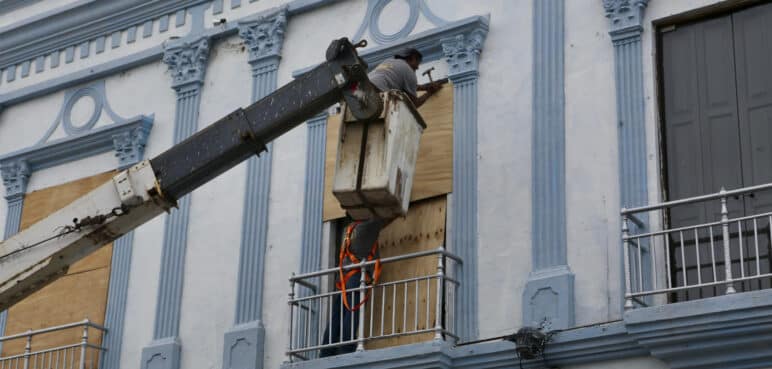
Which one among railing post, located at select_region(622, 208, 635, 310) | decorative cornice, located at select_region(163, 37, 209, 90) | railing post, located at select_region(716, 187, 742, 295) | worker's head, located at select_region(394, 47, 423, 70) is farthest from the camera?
decorative cornice, located at select_region(163, 37, 209, 90)

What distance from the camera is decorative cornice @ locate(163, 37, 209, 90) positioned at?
17.5 m

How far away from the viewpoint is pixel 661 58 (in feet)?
47.5

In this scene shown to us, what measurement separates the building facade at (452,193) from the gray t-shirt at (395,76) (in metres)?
0.95

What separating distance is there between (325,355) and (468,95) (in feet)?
9.82

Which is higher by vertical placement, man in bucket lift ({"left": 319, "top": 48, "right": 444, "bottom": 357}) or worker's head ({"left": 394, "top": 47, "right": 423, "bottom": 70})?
worker's head ({"left": 394, "top": 47, "right": 423, "bottom": 70})

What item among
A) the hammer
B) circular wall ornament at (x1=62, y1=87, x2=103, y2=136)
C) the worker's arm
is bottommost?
the worker's arm

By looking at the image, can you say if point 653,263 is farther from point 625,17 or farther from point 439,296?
point 625,17

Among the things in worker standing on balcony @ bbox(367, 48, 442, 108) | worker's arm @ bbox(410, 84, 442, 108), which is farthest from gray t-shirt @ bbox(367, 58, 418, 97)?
worker's arm @ bbox(410, 84, 442, 108)

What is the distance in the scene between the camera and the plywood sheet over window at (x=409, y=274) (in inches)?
580

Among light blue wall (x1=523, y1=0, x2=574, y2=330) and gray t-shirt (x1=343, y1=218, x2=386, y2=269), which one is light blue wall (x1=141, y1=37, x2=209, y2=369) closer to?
gray t-shirt (x1=343, y1=218, x2=386, y2=269)

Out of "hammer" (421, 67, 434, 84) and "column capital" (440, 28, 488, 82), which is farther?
"hammer" (421, 67, 434, 84)

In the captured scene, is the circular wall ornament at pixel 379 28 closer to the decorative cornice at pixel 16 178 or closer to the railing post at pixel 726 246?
the railing post at pixel 726 246

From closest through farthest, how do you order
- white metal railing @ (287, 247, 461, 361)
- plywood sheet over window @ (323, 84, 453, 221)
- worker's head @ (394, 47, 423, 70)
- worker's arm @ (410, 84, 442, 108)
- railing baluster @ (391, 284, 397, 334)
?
white metal railing @ (287, 247, 461, 361) < railing baluster @ (391, 284, 397, 334) < worker's head @ (394, 47, 423, 70) < plywood sheet over window @ (323, 84, 453, 221) < worker's arm @ (410, 84, 442, 108)

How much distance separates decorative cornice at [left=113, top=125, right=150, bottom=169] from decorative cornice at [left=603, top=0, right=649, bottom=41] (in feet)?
19.3
